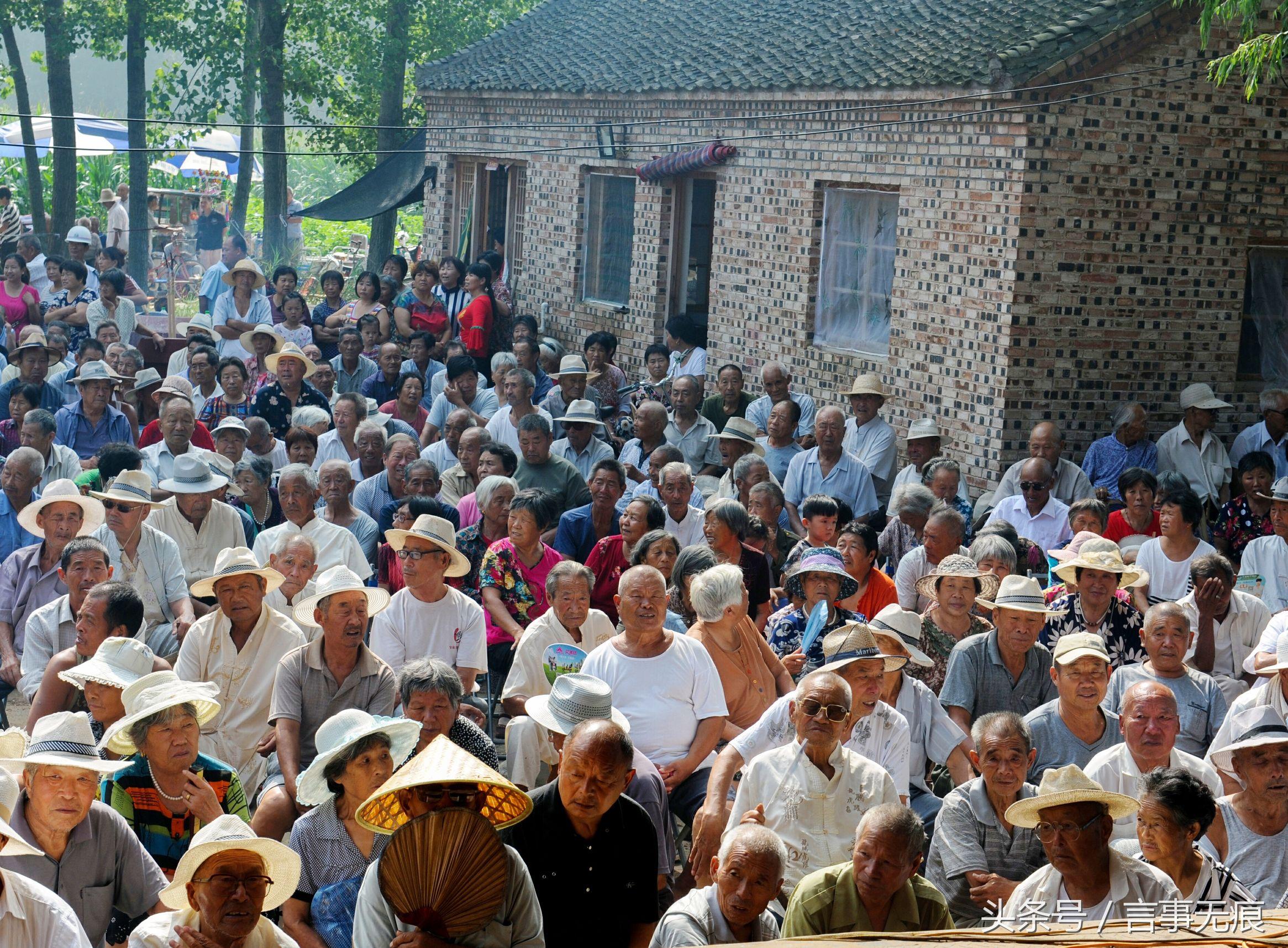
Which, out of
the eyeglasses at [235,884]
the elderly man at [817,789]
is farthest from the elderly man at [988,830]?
the eyeglasses at [235,884]

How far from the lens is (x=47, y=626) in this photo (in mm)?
7523

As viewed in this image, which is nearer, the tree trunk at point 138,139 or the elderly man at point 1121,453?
the elderly man at point 1121,453

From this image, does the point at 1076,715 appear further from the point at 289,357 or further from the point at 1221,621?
the point at 289,357

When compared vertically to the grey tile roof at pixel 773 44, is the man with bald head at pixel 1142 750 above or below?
below

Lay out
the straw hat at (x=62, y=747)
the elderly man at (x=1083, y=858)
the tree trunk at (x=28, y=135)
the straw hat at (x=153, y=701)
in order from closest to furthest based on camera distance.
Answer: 1. the elderly man at (x=1083, y=858)
2. the straw hat at (x=62, y=747)
3. the straw hat at (x=153, y=701)
4. the tree trunk at (x=28, y=135)

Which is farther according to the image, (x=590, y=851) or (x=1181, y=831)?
(x=1181, y=831)

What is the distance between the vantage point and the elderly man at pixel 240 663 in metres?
7.05

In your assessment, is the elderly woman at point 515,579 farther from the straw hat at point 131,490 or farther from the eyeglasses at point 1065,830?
the eyeglasses at point 1065,830

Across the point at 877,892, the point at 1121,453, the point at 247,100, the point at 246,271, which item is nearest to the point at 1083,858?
the point at 877,892

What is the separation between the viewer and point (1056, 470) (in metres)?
10.7

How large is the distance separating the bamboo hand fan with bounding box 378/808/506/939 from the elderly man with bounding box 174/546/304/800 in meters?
3.17

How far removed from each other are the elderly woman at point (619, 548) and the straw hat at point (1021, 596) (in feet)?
6.98

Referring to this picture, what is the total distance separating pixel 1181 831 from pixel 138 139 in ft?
75.9

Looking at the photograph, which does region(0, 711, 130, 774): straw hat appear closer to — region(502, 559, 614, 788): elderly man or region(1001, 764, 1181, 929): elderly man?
region(502, 559, 614, 788): elderly man
